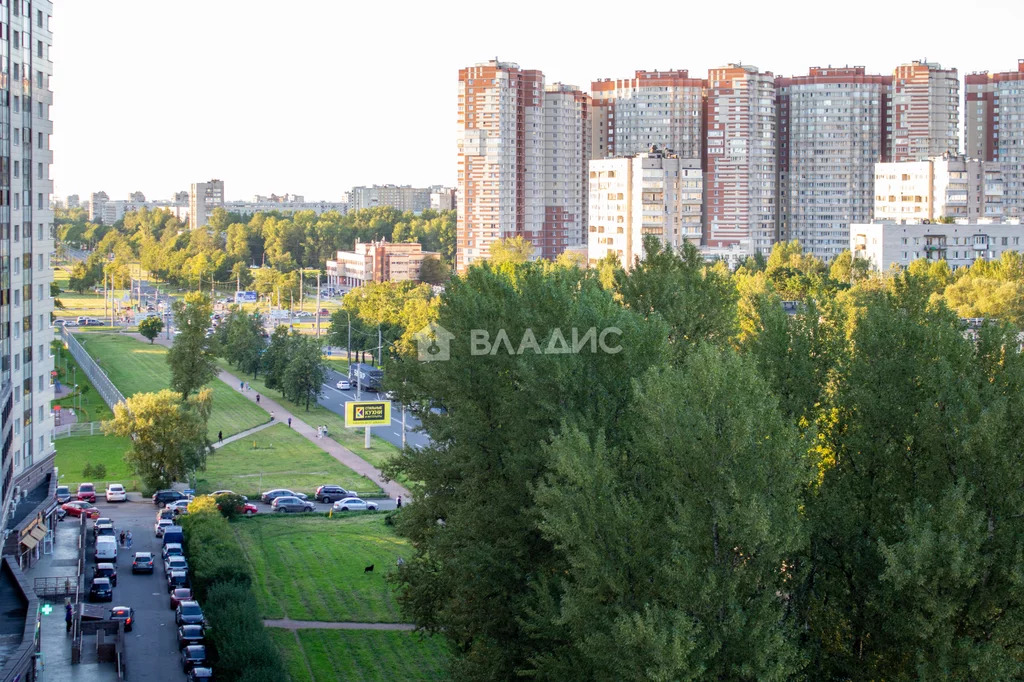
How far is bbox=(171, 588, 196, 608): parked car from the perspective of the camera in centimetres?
2517

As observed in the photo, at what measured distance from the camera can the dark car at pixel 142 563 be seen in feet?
92.2

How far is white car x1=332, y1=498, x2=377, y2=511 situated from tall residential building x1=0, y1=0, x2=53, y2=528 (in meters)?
9.01

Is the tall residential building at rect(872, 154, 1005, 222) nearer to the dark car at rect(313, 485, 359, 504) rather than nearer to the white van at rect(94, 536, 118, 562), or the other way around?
the dark car at rect(313, 485, 359, 504)

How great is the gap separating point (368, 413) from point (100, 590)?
1771 cm

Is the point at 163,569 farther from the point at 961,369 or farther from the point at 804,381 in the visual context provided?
the point at 961,369

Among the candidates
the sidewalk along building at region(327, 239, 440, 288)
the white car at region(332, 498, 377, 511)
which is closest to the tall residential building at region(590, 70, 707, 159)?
the sidewalk along building at region(327, 239, 440, 288)

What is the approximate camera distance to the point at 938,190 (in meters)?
75.7

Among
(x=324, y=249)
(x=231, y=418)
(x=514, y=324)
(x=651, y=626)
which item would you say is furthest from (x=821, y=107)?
(x=651, y=626)

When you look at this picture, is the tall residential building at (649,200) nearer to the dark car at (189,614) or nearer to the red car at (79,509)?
the red car at (79,509)

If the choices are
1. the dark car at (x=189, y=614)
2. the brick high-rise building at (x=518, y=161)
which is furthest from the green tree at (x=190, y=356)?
the brick high-rise building at (x=518, y=161)

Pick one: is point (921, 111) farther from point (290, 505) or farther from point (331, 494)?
point (290, 505)

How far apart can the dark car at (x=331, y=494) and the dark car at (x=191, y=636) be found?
13.1 metres

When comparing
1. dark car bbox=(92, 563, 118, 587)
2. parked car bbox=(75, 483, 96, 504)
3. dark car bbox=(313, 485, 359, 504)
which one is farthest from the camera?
dark car bbox=(313, 485, 359, 504)

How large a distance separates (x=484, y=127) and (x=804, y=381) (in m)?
63.1
